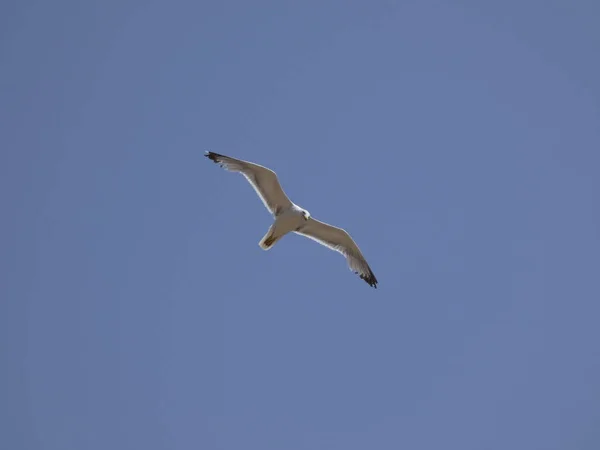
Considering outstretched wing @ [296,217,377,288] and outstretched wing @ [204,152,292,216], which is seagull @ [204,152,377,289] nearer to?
outstretched wing @ [204,152,292,216]

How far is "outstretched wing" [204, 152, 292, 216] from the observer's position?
18.7 meters

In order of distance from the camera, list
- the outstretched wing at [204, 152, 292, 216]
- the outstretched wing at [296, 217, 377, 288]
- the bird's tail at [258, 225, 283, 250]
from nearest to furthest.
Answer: the outstretched wing at [204, 152, 292, 216]
the bird's tail at [258, 225, 283, 250]
the outstretched wing at [296, 217, 377, 288]

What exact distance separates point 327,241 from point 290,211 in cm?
168

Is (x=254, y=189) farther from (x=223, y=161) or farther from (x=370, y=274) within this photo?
(x=370, y=274)

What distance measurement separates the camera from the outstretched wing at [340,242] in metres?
19.9

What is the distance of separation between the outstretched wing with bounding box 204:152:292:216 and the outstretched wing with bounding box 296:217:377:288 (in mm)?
822

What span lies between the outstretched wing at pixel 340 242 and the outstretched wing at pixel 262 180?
82 cm

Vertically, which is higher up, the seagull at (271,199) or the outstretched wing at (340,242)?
the outstretched wing at (340,242)

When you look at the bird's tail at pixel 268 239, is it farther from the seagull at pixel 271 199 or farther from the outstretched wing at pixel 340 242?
the outstretched wing at pixel 340 242

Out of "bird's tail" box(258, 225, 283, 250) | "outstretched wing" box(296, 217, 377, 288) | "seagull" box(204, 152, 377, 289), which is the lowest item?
"bird's tail" box(258, 225, 283, 250)

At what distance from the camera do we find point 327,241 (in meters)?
20.2

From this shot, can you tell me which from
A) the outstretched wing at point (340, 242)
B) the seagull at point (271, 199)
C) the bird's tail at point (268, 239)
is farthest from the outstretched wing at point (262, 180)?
the outstretched wing at point (340, 242)

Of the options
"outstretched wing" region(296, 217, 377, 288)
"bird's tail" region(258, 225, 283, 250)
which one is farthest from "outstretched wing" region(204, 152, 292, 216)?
"outstretched wing" region(296, 217, 377, 288)

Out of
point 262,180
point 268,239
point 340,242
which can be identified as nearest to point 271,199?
point 262,180
